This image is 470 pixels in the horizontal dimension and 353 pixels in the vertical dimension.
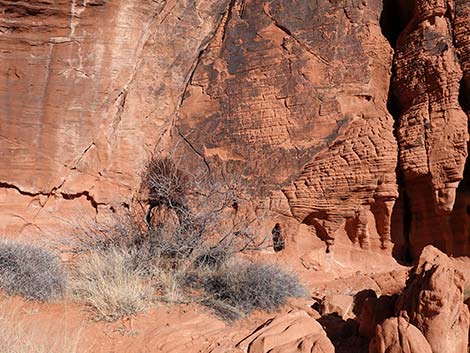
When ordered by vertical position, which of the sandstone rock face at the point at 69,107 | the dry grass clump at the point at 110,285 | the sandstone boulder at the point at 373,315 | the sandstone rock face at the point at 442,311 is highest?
the sandstone rock face at the point at 69,107

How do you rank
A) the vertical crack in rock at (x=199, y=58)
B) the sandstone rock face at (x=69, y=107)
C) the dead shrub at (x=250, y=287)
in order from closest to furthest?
1. the dead shrub at (x=250, y=287)
2. the sandstone rock face at (x=69, y=107)
3. the vertical crack in rock at (x=199, y=58)

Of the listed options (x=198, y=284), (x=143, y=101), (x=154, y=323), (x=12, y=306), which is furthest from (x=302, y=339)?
(x=143, y=101)

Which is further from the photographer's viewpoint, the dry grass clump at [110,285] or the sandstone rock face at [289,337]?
the dry grass clump at [110,285]

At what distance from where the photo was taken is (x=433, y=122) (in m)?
9.06

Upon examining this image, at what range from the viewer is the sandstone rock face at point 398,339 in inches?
168

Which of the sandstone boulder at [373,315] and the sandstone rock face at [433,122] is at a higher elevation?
the sandstone rock face at [433,122]

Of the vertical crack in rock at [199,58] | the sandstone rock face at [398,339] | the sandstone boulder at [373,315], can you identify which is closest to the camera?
the sandstone rock face at [398,339]

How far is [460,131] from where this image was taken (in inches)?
344

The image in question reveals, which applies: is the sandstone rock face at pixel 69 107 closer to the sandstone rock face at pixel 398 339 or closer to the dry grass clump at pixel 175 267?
the dry grass clump at pixel 175 267

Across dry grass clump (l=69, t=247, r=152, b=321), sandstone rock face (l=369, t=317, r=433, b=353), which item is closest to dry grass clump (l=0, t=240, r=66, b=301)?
dry grass clump (l=69, t=247, r=152, b=321)

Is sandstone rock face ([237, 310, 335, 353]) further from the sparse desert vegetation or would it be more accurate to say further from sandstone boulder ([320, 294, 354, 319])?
the sparse desert vegetation

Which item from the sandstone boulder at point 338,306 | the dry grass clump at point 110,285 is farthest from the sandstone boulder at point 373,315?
the dry grass clump at point 110,285

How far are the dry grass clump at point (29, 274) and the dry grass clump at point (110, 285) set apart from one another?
0.76ft

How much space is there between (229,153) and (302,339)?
5.64 meters
